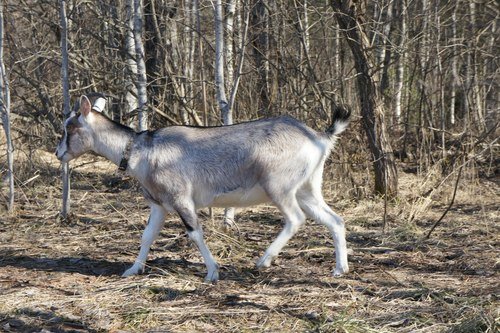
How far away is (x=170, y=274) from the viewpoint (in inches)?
303

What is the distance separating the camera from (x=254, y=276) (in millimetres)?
7820

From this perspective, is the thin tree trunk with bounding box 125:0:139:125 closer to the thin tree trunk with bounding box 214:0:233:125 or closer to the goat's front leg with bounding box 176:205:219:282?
the thin tree trunk with bounding box 214:0:233:125

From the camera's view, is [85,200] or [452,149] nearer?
[85,200]

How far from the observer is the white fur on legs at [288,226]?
306 inches

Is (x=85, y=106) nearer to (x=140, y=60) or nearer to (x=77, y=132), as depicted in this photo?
(x=77, y=132)

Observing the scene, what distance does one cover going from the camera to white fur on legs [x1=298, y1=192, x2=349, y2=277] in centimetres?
782

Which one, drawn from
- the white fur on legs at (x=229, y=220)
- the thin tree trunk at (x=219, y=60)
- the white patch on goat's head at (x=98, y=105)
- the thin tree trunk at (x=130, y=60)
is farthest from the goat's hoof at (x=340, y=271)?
the thin tree trunk at (x=130, y=60)

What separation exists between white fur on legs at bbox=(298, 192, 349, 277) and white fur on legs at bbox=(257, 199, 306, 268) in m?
0.25

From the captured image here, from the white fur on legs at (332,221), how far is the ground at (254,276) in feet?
0.52

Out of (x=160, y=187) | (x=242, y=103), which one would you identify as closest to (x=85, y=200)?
(x=242, y=103)

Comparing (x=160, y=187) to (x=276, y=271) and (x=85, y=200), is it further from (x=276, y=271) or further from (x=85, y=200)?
(x=85, y=200)

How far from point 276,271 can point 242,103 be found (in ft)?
19.7

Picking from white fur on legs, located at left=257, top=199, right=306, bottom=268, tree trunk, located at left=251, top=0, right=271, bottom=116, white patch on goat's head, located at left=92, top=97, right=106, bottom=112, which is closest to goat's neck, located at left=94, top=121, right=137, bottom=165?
white patch on goat's head, located at left=92, top=97, right=106, bottom=112

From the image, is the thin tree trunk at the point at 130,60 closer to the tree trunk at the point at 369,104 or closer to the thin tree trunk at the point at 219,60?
the thin tree trunk at the point at 219,60
